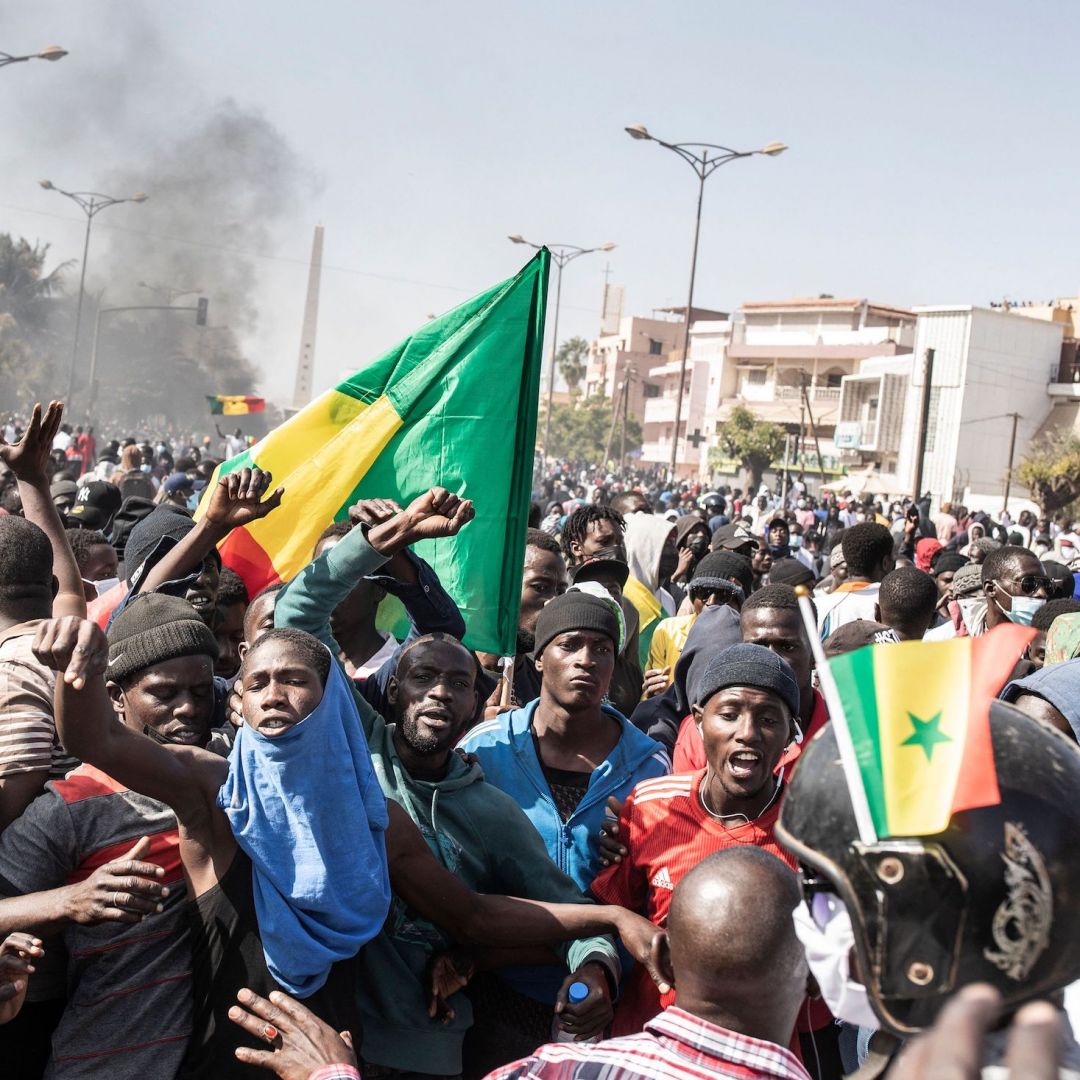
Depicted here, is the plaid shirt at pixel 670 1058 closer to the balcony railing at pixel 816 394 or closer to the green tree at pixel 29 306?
the balcony railing at pixel 816 394

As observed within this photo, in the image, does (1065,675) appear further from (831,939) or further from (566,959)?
(831,939)

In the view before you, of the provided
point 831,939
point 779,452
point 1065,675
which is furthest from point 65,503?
point 779,452

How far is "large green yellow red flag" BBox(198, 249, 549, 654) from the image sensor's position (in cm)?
508

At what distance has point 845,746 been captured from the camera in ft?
5.32

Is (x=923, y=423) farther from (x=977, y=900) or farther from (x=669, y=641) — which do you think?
(x=977, y=900)

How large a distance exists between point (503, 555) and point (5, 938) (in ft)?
8.39

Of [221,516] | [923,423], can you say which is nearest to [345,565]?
[221,516]

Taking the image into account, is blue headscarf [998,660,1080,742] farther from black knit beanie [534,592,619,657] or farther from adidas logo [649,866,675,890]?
black knit beanie [534,592,619,657]

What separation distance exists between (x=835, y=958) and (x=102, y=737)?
5.39 ft

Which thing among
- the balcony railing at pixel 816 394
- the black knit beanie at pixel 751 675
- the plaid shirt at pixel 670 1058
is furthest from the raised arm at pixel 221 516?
the balcony railing at pixel 816 394

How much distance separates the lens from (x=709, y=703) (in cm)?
371

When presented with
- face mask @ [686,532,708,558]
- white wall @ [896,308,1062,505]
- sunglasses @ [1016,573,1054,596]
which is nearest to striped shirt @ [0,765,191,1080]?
sunglasses @ [1016,573,1054,596]

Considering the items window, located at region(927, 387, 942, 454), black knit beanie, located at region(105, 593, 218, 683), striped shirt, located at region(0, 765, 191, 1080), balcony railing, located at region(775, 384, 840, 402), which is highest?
balcony railing, located at region(775, 384, 840, 402)

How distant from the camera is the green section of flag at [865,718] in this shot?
1593 millimetres
